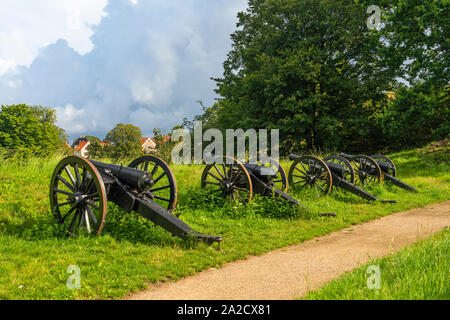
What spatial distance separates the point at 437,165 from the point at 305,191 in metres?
9.46

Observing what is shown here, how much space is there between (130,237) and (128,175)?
3.40 ft

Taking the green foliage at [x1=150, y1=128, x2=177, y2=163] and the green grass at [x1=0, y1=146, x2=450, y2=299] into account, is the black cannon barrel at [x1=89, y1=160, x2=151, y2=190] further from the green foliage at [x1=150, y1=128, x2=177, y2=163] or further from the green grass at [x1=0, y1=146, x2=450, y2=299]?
the green foliage at [x1=150, y1=128, x2=177, y2=163]

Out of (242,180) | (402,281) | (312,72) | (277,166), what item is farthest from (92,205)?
(312,72)

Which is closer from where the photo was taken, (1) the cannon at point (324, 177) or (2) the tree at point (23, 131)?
(1) the cannon at point (324, 177)

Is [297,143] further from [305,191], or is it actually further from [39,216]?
[39,216]

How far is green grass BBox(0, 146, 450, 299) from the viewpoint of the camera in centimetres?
368

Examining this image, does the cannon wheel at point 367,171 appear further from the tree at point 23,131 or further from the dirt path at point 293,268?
the tree at point 23,131

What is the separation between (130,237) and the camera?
5203 mm

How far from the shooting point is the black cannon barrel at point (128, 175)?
5457 millimetres

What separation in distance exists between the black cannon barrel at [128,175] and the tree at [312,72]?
46.7 ft

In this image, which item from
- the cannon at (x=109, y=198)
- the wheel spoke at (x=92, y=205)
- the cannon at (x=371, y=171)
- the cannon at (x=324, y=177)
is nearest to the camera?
the cannon at (x=109, y=198)

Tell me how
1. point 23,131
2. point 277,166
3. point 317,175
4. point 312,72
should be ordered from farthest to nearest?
point 23,131 < point 312,72 < point 317,175 < point 277,166

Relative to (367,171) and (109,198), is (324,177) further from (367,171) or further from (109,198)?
(109,198)

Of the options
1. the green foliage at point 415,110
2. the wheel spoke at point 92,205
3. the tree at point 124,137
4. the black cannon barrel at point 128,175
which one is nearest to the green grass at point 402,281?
the black cannon barrel at point 128,175
